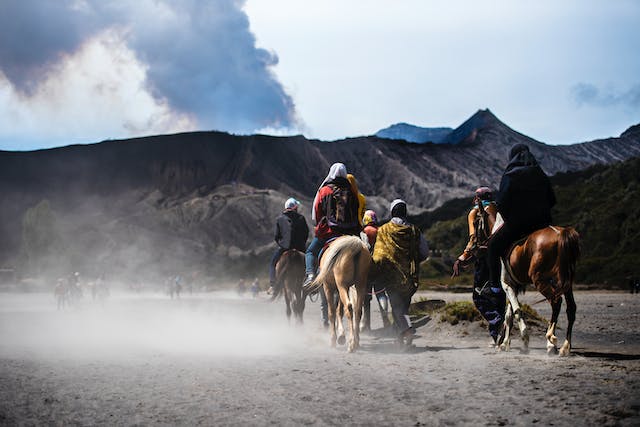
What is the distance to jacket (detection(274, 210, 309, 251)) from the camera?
1360 cm

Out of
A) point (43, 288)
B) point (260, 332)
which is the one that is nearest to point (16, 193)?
point (43, 288)

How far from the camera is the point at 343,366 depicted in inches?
312

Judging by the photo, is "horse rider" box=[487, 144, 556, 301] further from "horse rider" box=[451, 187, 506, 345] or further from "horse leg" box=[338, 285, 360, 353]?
"horse leg" box=[338, 285, 360, 353]

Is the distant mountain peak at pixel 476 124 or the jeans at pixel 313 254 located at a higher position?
the distant mountain peak at pixel 476 124

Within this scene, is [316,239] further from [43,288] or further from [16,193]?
[16,193]

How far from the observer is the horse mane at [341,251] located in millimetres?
9836

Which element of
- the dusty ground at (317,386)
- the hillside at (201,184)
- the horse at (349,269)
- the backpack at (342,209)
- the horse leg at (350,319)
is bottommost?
the dusty ground at (317,386)

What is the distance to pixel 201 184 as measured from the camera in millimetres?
151250

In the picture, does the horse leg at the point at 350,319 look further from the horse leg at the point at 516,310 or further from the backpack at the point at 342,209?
the horse leg at the point at 516,310

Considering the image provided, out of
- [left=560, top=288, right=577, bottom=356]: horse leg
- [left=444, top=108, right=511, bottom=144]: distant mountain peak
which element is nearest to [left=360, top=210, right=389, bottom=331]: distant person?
[left=560, top=288, right=577, bottom=356]: horse leg

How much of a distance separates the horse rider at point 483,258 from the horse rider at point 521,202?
0.99 m

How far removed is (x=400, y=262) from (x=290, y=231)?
375 cm

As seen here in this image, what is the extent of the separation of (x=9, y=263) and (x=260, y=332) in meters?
128

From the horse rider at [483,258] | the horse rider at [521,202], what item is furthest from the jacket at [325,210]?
the horse rider at [521,202]
